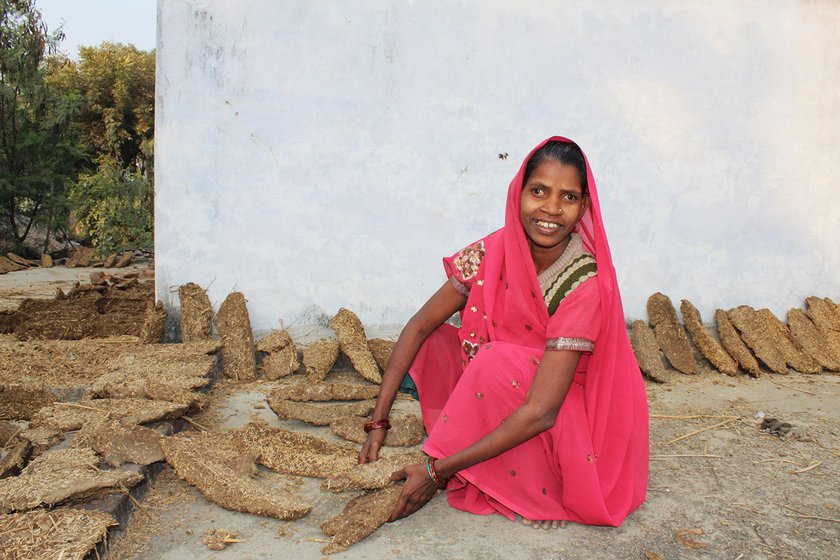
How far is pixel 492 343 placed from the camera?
7.55ft

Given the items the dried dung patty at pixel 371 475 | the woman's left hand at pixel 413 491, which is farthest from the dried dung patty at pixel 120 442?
the woman's left hand at pixel 413 491

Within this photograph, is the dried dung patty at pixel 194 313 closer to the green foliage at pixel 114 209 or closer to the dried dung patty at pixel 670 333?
the dried dung patty at pixel 670 333

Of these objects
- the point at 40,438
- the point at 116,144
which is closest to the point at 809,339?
the point at 40,438

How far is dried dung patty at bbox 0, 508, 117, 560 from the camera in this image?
1.78 metres

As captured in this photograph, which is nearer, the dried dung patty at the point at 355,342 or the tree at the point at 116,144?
the dried dung patty at the point at 355,342

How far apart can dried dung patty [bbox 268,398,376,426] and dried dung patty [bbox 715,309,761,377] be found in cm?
261

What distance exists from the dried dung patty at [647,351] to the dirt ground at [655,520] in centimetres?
90

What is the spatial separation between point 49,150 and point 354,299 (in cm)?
926

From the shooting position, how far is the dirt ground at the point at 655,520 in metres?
2.07

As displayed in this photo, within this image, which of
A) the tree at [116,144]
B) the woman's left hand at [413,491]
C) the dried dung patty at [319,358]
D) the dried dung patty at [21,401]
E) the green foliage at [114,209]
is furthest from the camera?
the tree at [116,144]

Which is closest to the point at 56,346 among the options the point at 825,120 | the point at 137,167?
the point at 825,120

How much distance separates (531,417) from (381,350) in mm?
2230

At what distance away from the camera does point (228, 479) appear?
234cm

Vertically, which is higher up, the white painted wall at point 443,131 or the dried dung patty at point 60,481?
the white painted wall at point 443,131
